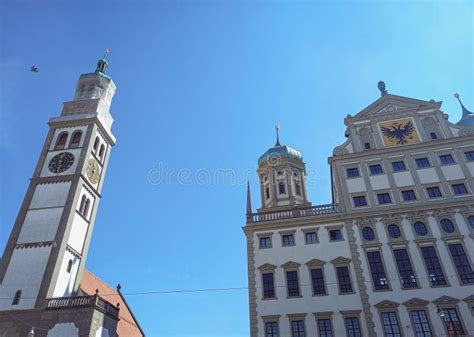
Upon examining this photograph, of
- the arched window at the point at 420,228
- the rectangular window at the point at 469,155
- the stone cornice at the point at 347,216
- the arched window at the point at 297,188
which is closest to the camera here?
the arched window at the point at 420,228

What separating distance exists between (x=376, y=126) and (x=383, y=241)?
12543mm

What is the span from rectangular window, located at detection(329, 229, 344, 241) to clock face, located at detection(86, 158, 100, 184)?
81.1 ft

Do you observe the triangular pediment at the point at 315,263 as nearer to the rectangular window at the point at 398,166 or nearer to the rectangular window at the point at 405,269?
the rectangular window at the point at 405,269

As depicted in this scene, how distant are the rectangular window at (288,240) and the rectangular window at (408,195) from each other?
1032 cm

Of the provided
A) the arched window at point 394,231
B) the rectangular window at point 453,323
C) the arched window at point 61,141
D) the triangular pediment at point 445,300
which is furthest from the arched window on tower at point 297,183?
the arched window at point 61,141

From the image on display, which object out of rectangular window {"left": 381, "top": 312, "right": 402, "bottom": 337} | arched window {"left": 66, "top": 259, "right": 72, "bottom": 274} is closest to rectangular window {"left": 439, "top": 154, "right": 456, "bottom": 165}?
rectangular window {"left": 381, "top": 312, "right": 402, "bottom": 337}

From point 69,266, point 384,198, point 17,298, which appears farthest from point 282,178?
point 17,298

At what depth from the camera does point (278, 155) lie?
5003cm

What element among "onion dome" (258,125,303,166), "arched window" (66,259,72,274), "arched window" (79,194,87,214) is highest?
"onion dome" (258,125,303,166)

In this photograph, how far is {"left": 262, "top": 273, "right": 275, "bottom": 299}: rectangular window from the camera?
2858 cm

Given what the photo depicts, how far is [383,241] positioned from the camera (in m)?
29.5

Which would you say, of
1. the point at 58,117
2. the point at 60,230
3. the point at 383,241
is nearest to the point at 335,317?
the point at 383,241

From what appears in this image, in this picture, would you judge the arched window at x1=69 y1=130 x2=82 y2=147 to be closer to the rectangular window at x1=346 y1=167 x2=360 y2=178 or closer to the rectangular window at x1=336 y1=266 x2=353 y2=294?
the rectangular window at x1=346 y1=167 x2=360 y2=178

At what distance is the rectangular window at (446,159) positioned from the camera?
32594 mm
